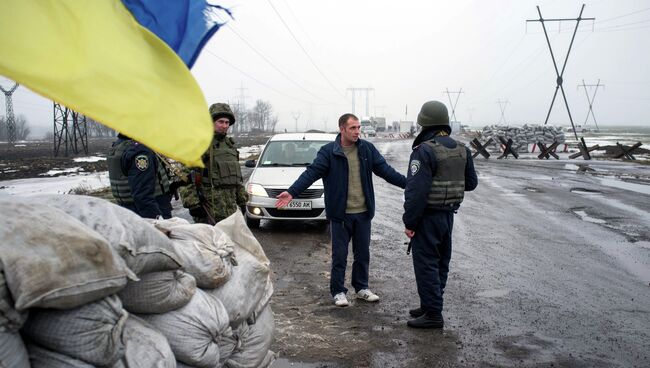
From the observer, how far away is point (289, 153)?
9953 mm

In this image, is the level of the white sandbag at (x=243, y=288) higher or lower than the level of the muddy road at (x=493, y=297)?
higher

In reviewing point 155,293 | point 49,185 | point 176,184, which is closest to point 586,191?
point 176,184

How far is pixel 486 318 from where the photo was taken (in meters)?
4.73

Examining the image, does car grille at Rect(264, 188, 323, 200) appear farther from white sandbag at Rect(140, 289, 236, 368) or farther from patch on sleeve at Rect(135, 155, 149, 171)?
white sandbag at Rect(140, 289, 236, 368)

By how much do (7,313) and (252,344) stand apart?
1692 millimetres

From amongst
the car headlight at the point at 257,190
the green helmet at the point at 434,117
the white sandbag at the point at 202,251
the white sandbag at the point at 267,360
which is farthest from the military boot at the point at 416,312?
the car headlight at the point at 257,190

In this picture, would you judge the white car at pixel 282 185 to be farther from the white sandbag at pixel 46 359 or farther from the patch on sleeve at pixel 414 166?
the white sandbag at pixel 46 359

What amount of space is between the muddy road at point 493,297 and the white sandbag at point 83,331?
2.06 meters

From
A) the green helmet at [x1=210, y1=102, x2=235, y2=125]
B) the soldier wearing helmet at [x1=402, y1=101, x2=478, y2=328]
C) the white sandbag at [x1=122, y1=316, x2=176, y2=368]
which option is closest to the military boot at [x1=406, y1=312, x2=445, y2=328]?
the soldier wearing helmet at [x1=402, y1=101, x2=478, y2=328]

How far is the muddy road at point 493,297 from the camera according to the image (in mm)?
3975

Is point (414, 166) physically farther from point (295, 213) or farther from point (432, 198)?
point (295, 213)

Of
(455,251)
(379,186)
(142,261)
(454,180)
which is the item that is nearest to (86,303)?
(142,261)

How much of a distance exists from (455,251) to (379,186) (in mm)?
7894

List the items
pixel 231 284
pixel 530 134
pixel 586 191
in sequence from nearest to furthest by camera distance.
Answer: pixel 231 284, pixel 586 191, pixel 530 134
